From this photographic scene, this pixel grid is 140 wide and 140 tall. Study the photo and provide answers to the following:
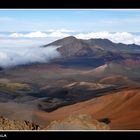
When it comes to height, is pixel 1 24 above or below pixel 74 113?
above

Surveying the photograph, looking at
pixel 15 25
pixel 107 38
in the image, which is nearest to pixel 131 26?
pixel 107 38

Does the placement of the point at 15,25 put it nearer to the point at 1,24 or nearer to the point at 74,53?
the point at 1,24

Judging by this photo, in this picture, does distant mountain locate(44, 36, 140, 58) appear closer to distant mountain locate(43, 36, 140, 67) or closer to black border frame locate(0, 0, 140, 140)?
distant mountain locate(43, 36, 140, 67)
